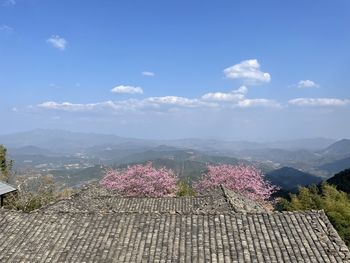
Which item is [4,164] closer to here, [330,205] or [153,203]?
[153,203]

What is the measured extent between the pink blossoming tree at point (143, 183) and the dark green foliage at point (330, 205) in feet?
32.5

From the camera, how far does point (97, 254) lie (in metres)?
11.3

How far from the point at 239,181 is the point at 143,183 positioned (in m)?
8.56

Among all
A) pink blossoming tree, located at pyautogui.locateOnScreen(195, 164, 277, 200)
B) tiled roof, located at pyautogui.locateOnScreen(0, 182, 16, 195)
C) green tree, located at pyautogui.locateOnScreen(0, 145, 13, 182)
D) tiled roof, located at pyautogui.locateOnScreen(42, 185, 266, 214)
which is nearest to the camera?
tiled roof, located at pyautogui.locateOnScreen(0, 182, 16, 195)

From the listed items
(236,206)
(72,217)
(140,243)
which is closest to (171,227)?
(140,243)

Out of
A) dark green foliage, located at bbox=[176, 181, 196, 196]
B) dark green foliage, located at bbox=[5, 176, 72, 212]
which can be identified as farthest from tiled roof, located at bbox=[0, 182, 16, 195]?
dark green foliage, located at bbox=[176, 181, 196, 196]

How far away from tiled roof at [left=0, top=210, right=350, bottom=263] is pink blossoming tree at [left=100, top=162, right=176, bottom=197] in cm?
2474

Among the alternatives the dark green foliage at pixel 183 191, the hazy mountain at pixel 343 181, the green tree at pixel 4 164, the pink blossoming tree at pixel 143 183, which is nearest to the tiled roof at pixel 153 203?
the pink blossoming tree at pixel 143 183

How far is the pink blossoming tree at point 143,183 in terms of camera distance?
125ft

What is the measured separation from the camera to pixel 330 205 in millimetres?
28422

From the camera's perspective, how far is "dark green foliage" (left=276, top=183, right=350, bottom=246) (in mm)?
26531

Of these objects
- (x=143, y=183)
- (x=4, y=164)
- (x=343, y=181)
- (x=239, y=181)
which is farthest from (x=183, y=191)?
(x=4, y=164)

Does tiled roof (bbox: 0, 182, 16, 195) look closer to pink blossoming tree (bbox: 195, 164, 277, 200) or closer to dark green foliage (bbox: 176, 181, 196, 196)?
dark green foliage (bbox: 176, 181, 196, 196)

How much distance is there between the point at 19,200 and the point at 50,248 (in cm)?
2177
